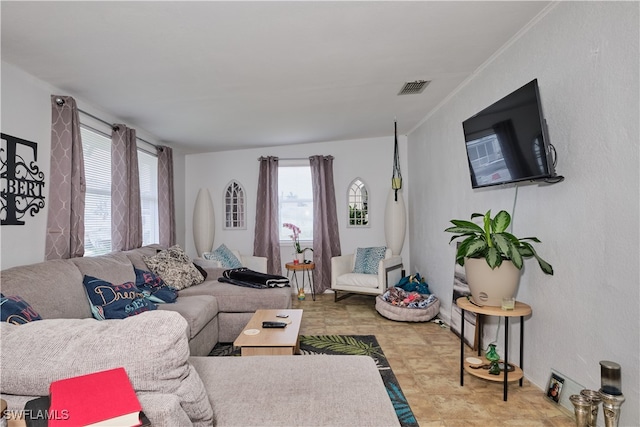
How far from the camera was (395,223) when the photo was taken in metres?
5.21

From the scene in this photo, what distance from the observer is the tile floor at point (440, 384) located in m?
2.10

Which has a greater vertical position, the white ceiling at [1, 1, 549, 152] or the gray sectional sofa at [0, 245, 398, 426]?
the white ceiling at [1, 1, 549, 152]

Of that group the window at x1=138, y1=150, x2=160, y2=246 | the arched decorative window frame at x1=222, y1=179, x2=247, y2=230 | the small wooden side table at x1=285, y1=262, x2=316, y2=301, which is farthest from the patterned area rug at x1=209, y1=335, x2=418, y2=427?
the arched decorative window frame at x1=222, y1=179, x2=247, y2=230

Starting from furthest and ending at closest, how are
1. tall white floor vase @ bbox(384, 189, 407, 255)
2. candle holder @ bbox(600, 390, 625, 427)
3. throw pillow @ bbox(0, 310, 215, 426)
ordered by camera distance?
tall white floor vase @ bbox(384, 189, 407, 255), candle holder @ bbox(600, 390, 625, 427), throw pillow @ bbox(0, 310, 215, 426)

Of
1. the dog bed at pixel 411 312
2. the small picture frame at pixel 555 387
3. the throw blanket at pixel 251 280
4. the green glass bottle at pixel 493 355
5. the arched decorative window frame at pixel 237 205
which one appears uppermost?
the arched decorative window frame at pixel 237 205

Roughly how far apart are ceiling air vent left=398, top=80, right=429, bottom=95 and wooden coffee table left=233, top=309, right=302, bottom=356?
239 cm

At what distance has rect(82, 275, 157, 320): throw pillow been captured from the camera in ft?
8.13

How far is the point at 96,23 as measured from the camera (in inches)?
80.3

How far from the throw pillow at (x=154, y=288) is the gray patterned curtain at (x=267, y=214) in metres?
2.29

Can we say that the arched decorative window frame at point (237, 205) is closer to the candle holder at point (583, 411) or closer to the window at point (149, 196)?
the window at point (149, 196)

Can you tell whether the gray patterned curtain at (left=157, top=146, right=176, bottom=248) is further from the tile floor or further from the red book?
the red book

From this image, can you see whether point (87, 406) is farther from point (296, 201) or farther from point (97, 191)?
point (296, 201)

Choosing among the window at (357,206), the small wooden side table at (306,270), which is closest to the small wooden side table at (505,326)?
the small wooden side table at (306,270)

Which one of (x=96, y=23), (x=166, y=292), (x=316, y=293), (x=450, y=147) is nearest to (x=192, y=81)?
(x=96, y=23)
